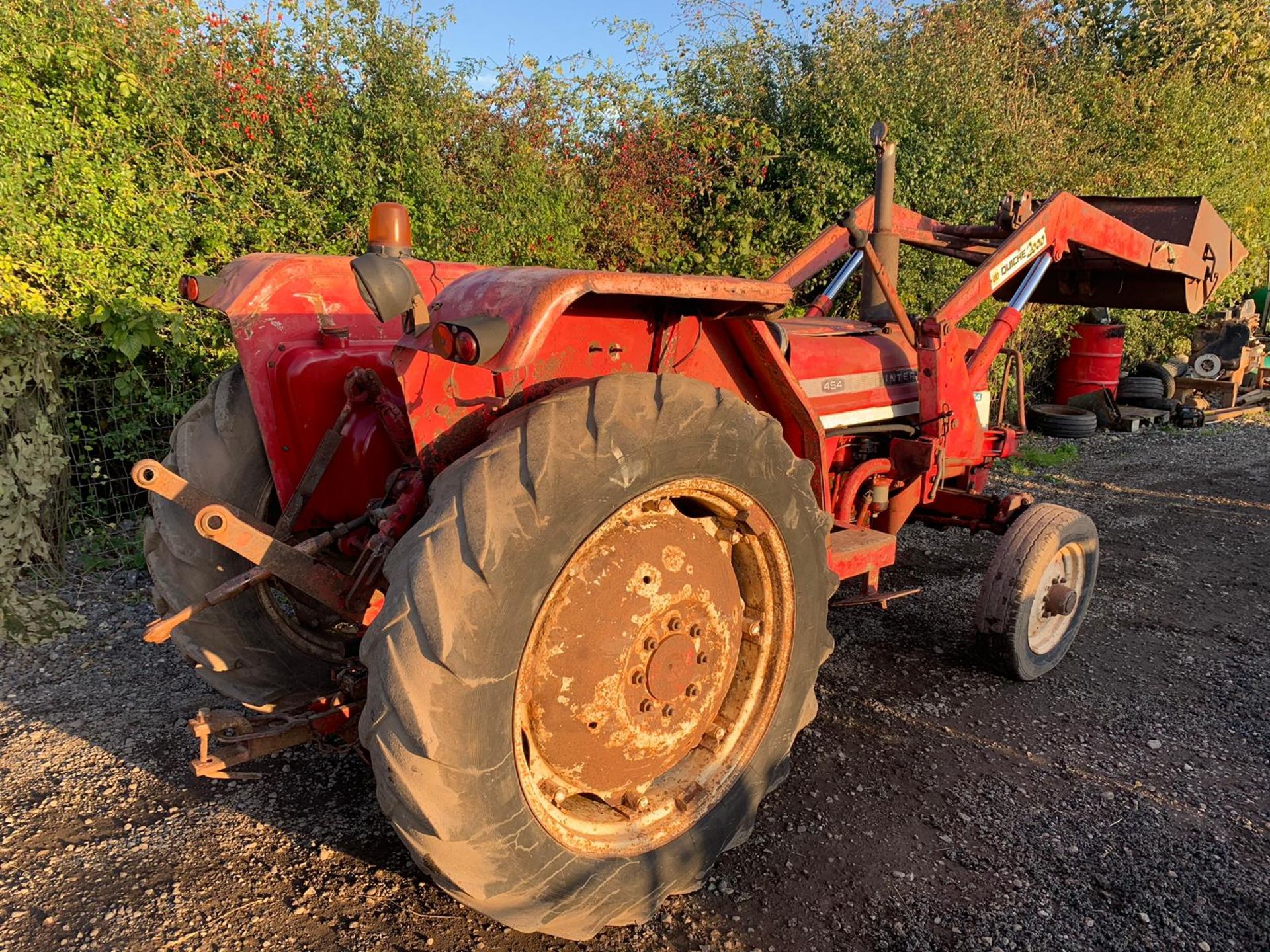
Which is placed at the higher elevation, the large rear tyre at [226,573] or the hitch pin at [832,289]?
the hitch pin at [832,289]

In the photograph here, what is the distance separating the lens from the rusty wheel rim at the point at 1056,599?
3.57 metres

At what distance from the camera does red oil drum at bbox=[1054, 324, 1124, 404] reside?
31.3ft

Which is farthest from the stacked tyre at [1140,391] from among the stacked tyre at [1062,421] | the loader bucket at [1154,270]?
the loader bucket at [1154,270]

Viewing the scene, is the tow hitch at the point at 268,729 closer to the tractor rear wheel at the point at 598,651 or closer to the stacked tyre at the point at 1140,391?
the tractor rear wheel at the point at 598,651

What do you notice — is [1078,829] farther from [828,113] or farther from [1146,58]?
[1146,58]

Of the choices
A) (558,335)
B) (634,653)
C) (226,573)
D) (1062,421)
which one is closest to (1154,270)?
(558,335)

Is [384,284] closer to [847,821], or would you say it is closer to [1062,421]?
[847,821]

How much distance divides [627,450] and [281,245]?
473cm

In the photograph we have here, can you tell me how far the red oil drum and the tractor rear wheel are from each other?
8.80 metres

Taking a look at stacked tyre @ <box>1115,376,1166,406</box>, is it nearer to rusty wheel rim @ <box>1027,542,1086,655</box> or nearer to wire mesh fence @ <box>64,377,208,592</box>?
rusty wheel rim @ <box>1027,542,1086,655</box>

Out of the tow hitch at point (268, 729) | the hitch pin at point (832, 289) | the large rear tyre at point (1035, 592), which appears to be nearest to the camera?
the tow hitch at point (268, 729)

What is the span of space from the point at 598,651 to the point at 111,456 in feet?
14.2

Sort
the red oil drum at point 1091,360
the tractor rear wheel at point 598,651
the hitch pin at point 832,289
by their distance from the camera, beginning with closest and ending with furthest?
the tractor rear wheel at point 598,651 < the hitch pin at point 832,289 < the red oil drum at point 1091,360

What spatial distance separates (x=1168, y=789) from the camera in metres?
2.87
